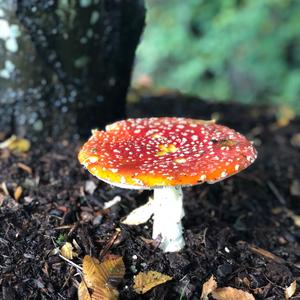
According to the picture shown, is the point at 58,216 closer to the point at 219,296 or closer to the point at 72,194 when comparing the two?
the point at 72,194

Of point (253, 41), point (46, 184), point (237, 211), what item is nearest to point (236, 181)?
point (237, 211)

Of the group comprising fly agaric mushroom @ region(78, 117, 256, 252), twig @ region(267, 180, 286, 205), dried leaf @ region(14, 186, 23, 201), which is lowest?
twig @ region(267, 180, 286, 205)

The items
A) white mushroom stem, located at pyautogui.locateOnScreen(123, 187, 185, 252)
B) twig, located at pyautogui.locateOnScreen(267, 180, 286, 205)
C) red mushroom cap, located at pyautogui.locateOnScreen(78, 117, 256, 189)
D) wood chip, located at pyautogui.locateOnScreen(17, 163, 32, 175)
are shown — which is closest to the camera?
red mushroom cap, located at pyautogui.locateOnScreen(78, 117, 256, 189)

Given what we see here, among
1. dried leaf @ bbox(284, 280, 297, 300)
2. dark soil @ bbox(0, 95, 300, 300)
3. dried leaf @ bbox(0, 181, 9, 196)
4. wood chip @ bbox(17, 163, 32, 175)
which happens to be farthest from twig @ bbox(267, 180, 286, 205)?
dried leaf @ bbox(0, 181, 9, 196)

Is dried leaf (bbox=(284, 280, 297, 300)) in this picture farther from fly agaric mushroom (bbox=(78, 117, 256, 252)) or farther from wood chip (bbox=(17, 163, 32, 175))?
wood chip (bbox=(17, 163, 32, 175))

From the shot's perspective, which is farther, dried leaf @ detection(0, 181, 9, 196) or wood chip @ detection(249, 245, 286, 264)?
dried leaf @ detection(0, 181, 9, 196)

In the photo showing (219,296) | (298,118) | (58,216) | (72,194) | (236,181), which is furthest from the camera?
(298,118)
